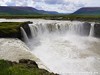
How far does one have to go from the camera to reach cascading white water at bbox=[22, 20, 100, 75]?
1160 inches

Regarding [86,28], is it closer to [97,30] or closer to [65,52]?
[97,30]

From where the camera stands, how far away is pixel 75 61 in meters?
33.8

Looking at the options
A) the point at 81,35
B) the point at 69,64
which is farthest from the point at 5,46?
the point at 81,35

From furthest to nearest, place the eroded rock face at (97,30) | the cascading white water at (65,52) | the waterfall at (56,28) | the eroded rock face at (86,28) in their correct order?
the eroded rock face at (86,28) → the eroded rock face at (97,30) → the waterfall at (56,28) → the cascading white water at (65,52)

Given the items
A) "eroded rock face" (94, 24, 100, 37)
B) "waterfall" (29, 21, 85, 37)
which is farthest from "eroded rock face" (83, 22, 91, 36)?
"eroded rock face" (94, 24, 100, 37)

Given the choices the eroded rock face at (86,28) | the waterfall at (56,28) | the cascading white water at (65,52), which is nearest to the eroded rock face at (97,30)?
the cascading white water at (65,52)

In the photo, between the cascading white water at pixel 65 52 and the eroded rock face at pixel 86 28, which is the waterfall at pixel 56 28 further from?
the eroded rock face at pixel 86 28

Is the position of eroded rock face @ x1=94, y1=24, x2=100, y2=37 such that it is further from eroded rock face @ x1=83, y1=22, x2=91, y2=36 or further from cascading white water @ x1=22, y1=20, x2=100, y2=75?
eroded rock face @ x1=83, y1=22, x2=91, y2=36

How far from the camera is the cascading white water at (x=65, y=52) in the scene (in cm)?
2946

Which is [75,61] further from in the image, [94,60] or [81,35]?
[81,35]

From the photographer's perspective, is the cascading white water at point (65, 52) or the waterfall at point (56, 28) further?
the waterfall at point (56, 28)

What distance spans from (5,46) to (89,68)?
40.9 feet

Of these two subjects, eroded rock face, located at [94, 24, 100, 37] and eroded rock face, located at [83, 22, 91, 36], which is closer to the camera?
eroded rock face, located at [94, 24, 100, 37]

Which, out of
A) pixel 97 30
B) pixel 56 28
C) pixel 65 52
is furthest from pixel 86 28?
pixel 65 52
